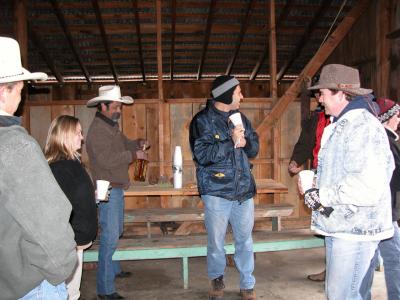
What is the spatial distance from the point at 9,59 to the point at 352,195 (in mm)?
1867

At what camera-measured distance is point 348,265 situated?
248 centimetres

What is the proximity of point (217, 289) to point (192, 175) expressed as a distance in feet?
10.4

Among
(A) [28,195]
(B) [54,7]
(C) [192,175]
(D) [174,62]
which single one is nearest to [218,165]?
(A) [28,195]

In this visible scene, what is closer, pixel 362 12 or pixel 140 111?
pixel 140 111

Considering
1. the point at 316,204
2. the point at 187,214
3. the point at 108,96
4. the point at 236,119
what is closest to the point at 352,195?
the point at 316,204

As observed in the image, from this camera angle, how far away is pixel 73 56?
9680mm

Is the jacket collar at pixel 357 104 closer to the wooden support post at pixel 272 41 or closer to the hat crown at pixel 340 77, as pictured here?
the hat crown at pixel 340 77

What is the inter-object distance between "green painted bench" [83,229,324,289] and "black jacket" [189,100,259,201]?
2.78ft

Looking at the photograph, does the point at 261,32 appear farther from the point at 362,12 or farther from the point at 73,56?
the point at 73,56

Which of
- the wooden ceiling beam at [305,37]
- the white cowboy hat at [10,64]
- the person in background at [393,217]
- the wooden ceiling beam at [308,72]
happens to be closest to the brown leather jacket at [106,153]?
the white cowboy hat at [10,64]

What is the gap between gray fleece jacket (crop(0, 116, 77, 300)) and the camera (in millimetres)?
1727

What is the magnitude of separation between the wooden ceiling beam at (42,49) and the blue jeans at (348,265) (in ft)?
24.8

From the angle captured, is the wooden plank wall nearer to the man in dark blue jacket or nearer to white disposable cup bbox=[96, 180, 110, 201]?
the man in dark blue jacket

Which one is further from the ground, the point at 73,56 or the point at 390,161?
the point at 73,56
